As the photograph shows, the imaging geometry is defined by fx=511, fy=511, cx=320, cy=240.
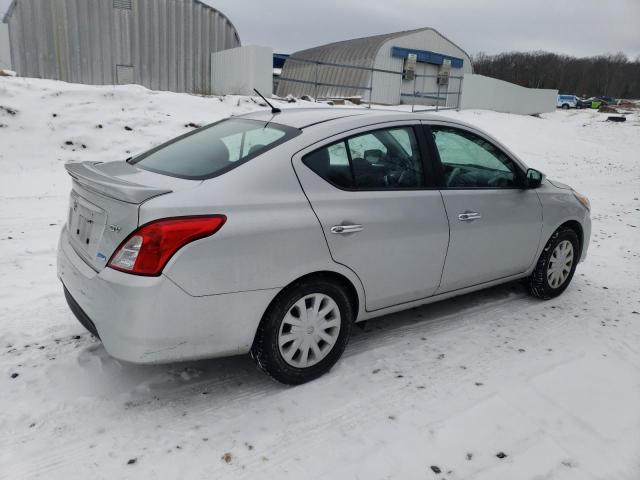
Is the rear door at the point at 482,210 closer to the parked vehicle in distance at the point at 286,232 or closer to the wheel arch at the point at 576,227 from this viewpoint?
the parked vehicle in distance at the point at 286,232

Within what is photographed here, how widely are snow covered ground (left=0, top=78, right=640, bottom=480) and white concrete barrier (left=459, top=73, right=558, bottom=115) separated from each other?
65.0ft

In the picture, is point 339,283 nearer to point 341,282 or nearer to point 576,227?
point 341,282

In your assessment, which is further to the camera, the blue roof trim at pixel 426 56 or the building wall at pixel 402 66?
the blue roof trim at pixel 426 56

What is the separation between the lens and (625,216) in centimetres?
820

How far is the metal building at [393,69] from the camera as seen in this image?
2622cm

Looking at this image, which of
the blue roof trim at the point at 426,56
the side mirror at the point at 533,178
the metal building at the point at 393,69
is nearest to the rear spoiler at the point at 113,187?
the side mirror at the point at 533,178

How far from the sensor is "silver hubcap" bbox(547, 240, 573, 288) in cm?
451

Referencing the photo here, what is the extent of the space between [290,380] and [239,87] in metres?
14.8

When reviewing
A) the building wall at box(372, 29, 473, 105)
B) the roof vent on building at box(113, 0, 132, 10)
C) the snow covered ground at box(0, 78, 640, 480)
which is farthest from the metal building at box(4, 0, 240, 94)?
the snow covered ground at box(0, 78, 640, 480)

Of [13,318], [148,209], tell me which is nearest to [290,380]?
[148,209]

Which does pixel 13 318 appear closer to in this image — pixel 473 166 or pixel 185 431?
pixel 185 431

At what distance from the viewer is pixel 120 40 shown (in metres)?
17.2

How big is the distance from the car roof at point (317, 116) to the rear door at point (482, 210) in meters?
0.26

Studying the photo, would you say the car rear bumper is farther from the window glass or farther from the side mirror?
the side mirror
